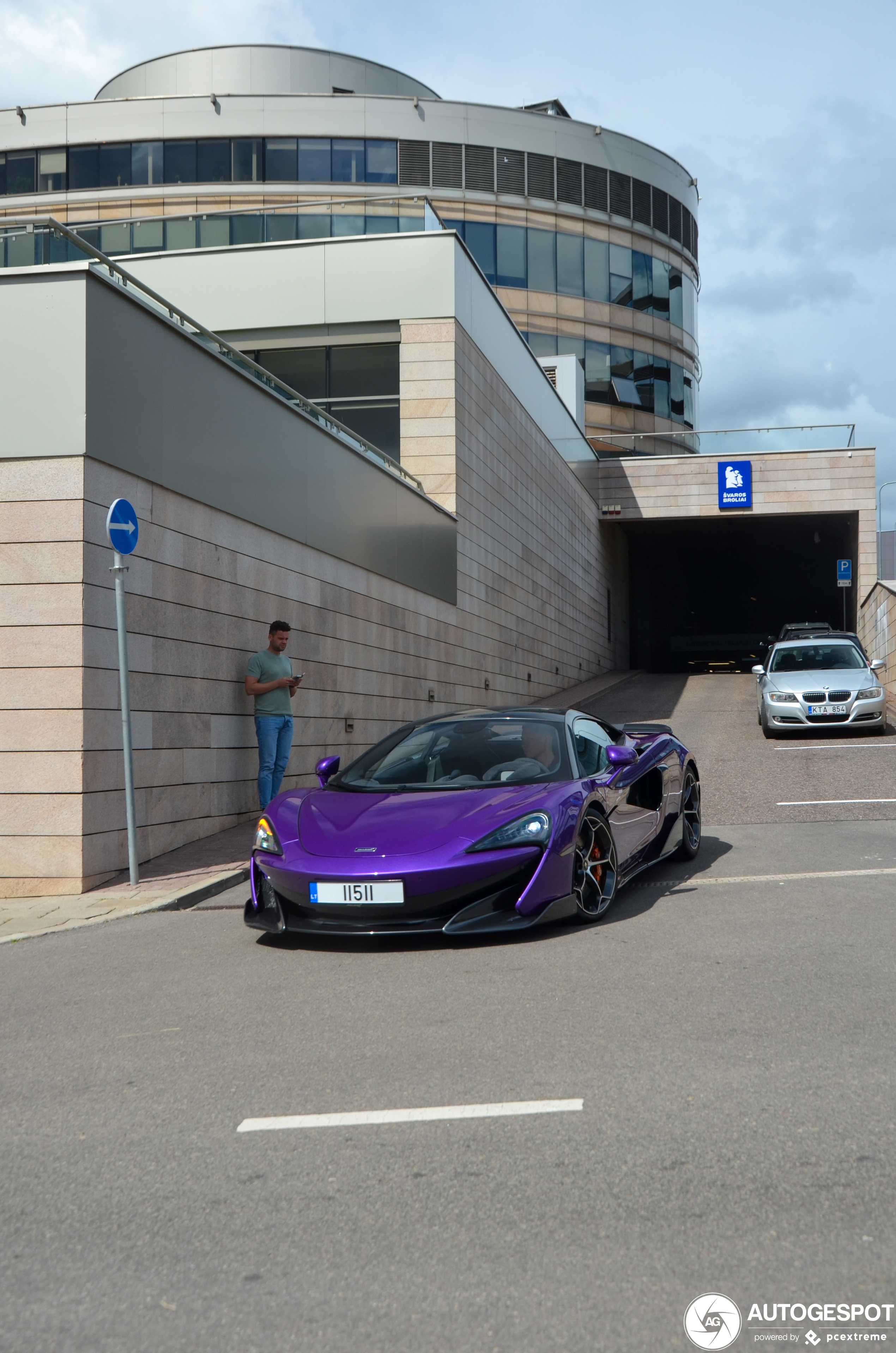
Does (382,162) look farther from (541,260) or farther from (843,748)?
(843,748)

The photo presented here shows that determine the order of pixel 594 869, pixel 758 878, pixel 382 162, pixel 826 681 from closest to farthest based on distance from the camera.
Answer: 1. pixel 594 869
2. pixel 758 878
3. pixel 826 681
4. pixel 382 162

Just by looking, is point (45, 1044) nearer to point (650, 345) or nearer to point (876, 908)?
point (876, 908)

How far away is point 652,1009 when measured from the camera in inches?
180

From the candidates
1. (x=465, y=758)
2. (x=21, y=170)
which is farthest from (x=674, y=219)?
(x=465, y=758)

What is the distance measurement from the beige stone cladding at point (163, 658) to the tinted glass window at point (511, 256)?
25.7 meters

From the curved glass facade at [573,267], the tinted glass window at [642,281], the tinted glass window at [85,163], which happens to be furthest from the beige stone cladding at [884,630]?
the tinted glass window at [85,163]

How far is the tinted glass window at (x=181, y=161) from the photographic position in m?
40.6

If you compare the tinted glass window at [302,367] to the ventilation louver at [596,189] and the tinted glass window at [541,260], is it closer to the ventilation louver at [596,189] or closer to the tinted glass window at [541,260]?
the tinted glass window at [541,260]

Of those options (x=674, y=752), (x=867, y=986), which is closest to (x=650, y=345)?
(x=674, y=752)

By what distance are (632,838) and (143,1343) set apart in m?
5.31

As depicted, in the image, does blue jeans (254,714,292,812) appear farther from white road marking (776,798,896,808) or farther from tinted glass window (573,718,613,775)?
white road marking (776,798,896,808)

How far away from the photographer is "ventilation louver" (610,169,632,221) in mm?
46031

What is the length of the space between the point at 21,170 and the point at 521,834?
138ft

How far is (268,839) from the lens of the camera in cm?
644
